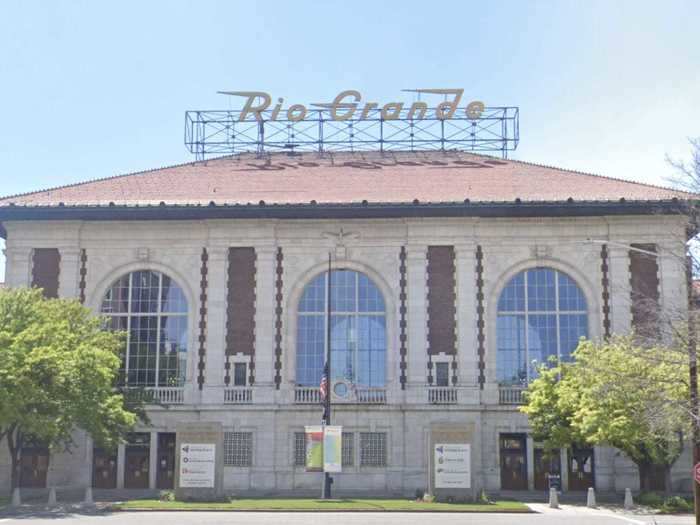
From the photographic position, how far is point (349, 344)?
46625 millimetres

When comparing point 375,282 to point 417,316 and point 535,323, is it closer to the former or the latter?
point 417,316

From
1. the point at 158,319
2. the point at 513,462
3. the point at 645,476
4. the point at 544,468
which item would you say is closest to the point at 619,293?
the point at 544,468

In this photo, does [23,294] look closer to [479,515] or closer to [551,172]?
[479,515]

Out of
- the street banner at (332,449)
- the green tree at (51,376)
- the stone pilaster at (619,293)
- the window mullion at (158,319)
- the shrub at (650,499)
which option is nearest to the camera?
the green tree at (51,376)

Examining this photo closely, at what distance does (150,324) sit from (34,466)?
8332 millimetres

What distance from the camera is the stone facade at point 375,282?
44.8 m

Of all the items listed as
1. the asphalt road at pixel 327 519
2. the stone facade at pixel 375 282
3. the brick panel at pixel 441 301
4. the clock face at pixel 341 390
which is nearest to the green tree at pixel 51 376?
the asphalt road at pixel 327 519

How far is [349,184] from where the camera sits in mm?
50250

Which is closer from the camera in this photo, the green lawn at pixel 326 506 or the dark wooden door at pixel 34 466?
the green lawn at pixel 326 506

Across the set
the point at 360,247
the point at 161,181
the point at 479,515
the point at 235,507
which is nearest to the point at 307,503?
the point at 235,507

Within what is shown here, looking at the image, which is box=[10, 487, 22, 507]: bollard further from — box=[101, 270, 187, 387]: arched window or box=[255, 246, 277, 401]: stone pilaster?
box=[255, 246, 277, 401]: stone pilaster

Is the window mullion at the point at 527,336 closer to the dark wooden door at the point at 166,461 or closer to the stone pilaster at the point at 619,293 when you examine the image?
the stone pilaster at the point at 619,293

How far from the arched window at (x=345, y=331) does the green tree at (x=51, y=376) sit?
9054 millimetres

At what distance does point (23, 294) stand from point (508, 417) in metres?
21.8
